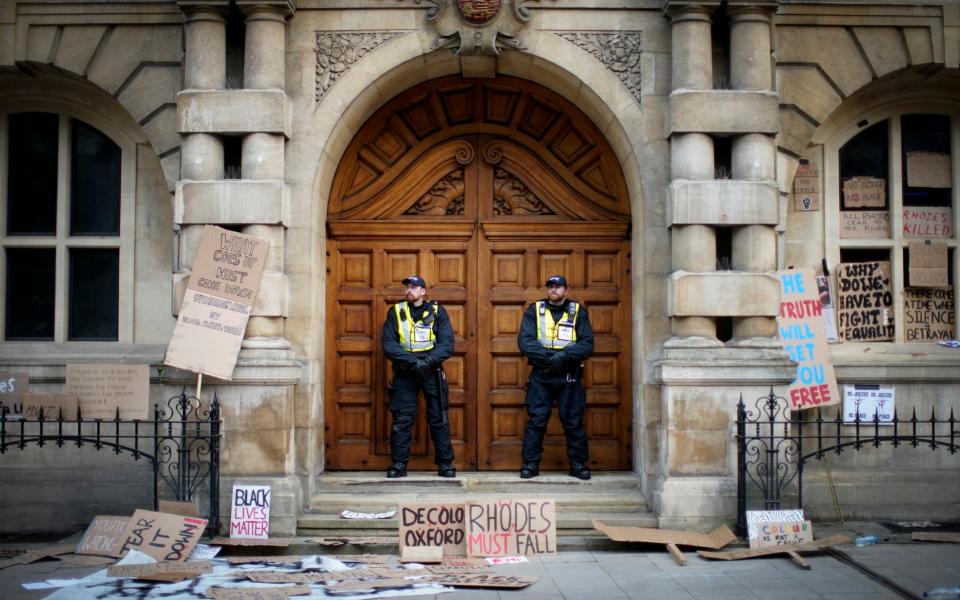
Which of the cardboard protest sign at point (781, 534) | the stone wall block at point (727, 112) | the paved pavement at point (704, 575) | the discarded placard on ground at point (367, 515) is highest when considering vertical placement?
the stone wall block at point (727, 112)

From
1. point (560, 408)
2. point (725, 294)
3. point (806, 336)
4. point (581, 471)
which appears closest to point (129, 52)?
point (560, 408)

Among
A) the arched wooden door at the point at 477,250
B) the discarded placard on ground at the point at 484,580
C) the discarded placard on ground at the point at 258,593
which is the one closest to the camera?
the discarded placard on ground at the point at 258,593

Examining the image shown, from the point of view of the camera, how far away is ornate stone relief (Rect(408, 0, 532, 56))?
1093 cm

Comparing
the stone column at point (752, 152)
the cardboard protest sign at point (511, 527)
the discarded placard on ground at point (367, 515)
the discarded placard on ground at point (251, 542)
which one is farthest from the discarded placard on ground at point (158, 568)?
the stone column at point (752, 152)

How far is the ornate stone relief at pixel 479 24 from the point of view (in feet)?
35.9

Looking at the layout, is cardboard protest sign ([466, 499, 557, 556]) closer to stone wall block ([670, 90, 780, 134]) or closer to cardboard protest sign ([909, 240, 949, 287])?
stone wall block ([670, 90, 780, 134])

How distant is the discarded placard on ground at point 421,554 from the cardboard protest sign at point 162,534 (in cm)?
189

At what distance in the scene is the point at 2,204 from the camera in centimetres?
1196

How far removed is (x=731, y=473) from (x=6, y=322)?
26.6ft

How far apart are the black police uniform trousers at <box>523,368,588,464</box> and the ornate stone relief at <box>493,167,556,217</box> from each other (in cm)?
190

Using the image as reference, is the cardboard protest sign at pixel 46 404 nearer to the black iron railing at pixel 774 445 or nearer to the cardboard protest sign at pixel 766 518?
the black iron railing at pixel 774 445

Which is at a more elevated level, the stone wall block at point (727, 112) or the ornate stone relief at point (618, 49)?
the ornate stone relief at point (618, 49)

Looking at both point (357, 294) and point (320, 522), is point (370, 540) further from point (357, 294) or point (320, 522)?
point (357, 294)

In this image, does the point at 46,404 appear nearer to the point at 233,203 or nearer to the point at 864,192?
the point at 233,203
